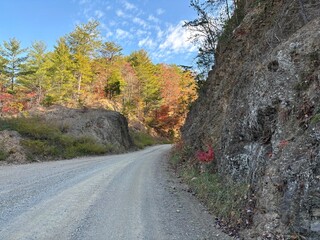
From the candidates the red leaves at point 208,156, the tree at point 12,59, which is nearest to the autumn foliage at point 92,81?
the tree at point 12,59

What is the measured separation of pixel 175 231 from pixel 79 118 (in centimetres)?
2204

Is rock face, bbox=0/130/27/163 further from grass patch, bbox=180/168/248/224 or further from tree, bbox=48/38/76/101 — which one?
tree, bbox=48/38/76/101

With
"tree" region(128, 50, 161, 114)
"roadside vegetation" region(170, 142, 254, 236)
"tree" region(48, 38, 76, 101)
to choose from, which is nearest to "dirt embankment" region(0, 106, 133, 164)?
"tree" region(48, 38, 76, 101)

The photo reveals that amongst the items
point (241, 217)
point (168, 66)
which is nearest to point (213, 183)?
point (241, 217)

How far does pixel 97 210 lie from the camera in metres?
6.26

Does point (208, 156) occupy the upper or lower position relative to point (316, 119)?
lower

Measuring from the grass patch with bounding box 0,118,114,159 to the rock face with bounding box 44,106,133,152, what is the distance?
166 centimetres

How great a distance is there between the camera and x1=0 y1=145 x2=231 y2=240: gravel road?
4945 millimetres

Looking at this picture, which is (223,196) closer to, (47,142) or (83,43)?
(47,142)

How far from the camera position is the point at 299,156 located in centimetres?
466

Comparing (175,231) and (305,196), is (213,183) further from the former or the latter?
(305,196)

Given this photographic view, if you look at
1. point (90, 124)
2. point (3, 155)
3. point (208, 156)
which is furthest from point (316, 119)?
point (90, 124)

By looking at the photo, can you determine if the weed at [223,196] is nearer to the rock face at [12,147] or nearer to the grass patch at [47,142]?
the rock face at [12,147]

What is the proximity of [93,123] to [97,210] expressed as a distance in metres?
20.6
